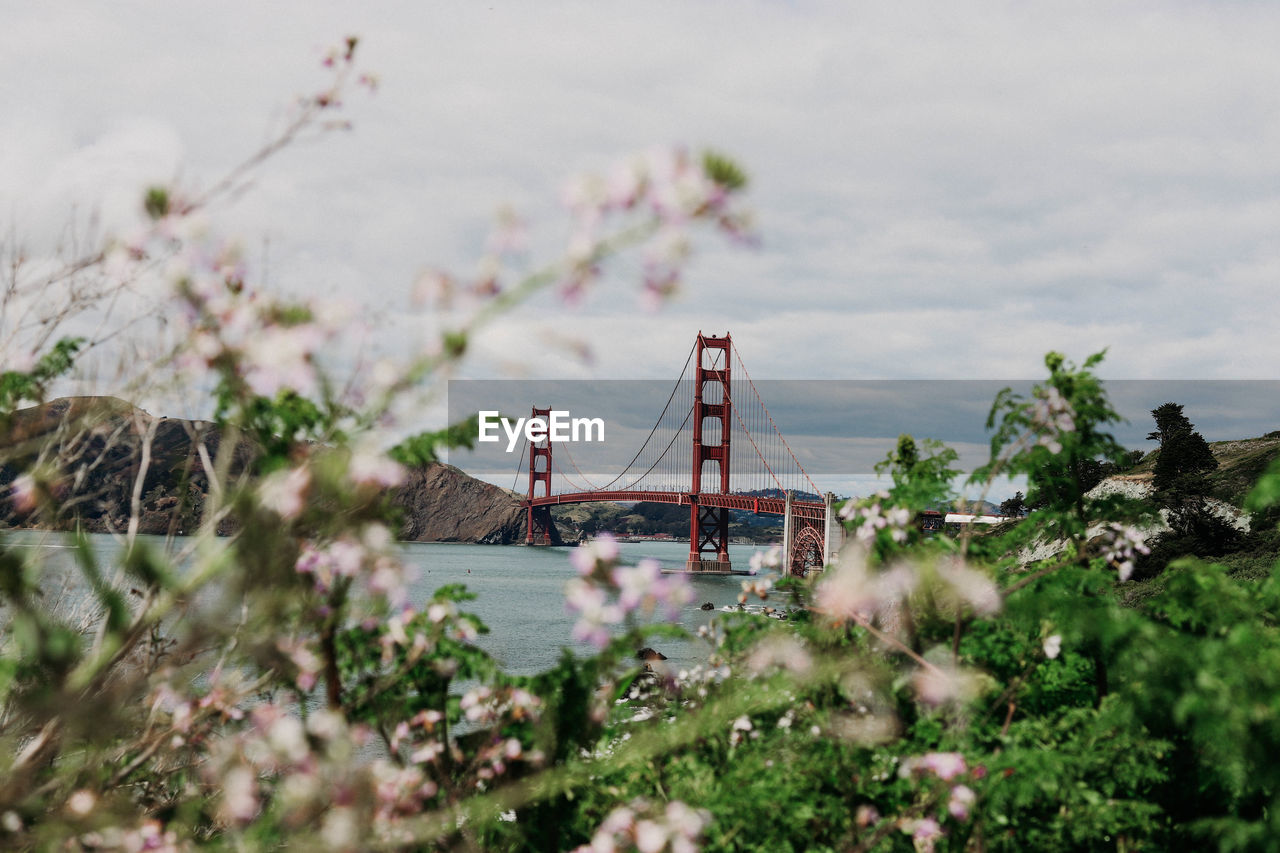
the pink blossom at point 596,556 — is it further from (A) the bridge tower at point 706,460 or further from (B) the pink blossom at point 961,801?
(A) the bridge tower at point 706,460

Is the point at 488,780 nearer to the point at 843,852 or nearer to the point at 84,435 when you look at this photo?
the point at 843,852

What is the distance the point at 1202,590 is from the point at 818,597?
5.63ft

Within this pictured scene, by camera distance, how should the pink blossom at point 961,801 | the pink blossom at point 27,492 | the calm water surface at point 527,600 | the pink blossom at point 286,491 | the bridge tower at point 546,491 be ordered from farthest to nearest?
the bridge tower at point 546,491, the calm water surface at point 527,600, the pink blossom at point 961,801, the pink blossom at point 27,492, the pink blossom at point 286,491

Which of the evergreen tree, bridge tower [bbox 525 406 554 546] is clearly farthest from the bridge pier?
the evergreen tree

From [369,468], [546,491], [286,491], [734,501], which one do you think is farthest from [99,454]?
[546,491]

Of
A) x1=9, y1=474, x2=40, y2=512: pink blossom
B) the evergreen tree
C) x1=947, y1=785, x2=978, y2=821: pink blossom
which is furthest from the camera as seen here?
the evergreen tree

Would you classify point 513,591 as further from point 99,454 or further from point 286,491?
point 286,491

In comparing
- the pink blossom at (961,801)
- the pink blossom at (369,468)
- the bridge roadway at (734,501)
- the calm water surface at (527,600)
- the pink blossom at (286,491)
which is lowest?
the calm water surface at (527,600)

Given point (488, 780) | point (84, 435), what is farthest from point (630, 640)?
point (84, 435)

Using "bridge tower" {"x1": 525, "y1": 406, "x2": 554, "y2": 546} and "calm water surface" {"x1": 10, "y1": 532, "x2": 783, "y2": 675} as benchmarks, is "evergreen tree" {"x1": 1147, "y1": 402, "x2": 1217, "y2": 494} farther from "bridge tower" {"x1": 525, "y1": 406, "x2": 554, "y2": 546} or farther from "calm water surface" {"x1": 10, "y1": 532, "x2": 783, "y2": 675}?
"bridge tower" {"x1": 525, "y1": 406, "x2": 554, "y2": 546}

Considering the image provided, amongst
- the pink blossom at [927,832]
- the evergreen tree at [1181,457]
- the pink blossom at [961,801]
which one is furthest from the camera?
the evergreen tree at [1181,457]

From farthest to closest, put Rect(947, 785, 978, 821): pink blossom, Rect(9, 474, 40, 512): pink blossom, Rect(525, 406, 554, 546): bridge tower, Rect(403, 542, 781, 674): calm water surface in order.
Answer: Rect(525, 406, 554, 546): bridge tower, Rect(403, 542, 781, 674): calm water surface, Rect(947, 785, 978, 821): pink blossom, Rect(9, 474, 40, 512): pink blossom

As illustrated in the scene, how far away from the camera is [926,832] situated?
312cm

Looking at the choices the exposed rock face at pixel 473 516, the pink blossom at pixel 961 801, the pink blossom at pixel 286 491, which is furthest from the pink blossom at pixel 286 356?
the exposed rock face at pixel 473 516
